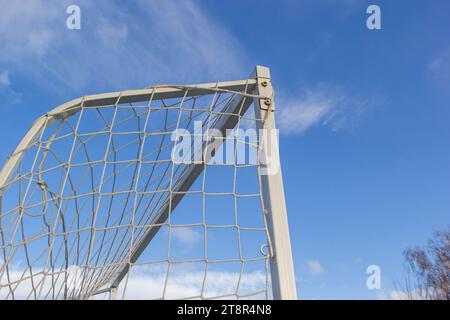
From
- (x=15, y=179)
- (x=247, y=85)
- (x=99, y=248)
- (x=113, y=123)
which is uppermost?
(x=247, y=85)

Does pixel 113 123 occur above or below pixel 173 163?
above

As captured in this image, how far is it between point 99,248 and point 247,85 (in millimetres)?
1473

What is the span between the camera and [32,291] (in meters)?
2.06

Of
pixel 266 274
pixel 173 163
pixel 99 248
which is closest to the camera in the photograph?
pixel 266 274

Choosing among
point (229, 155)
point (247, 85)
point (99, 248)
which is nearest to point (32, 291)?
point (99, 248)
